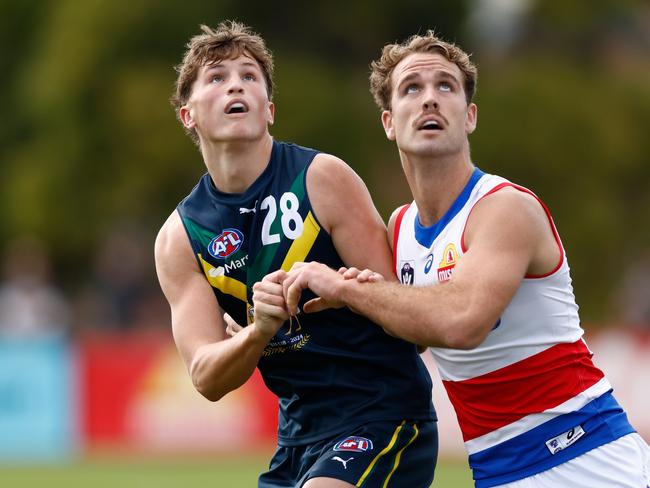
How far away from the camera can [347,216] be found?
613 cm

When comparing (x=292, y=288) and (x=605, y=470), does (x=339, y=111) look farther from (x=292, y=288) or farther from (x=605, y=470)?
(x=605, y=470)

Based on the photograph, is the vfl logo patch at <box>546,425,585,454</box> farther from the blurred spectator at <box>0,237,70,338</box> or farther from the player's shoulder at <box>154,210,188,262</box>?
the blurred spectator at <box>0,237,70,338</box>

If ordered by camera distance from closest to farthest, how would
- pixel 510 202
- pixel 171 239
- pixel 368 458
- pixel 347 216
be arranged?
pixel 510 202 → pixel 368 458 → pixel 347 216 → pixel 171 239

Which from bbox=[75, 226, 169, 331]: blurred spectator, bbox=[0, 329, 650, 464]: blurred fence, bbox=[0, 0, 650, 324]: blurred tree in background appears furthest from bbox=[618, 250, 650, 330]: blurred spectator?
bbox=[75, 226, 169, 331]: blurred spectator

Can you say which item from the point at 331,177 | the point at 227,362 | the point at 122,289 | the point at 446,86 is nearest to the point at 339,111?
the point at 122,289

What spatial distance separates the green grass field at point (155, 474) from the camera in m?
12.6

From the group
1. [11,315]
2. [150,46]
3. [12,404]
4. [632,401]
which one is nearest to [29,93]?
[150,46]

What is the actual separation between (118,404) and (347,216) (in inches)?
388

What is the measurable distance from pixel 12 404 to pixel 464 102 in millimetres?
10450

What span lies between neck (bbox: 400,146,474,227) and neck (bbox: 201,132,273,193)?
78 centimetres

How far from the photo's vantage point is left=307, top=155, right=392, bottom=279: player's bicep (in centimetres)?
612

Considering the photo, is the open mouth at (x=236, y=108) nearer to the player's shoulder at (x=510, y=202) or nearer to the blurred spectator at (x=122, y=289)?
the player's shoulder at (x=510, y=202)

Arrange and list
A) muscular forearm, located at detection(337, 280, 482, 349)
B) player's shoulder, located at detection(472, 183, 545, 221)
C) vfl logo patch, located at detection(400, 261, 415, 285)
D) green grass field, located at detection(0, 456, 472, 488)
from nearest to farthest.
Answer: muscular forearm, located at detection(337, 280, 482, 349)
player's shoulder, located at detection(472, 183, 545, 221)
vfl logo patch, located at detection(400, 261, 415, 285)
green grass field, located at detection(0, 456, 472, 488)

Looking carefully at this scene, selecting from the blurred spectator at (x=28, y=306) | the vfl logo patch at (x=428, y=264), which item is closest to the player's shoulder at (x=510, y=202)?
the vfl logo patch at (x=428, y=264)
